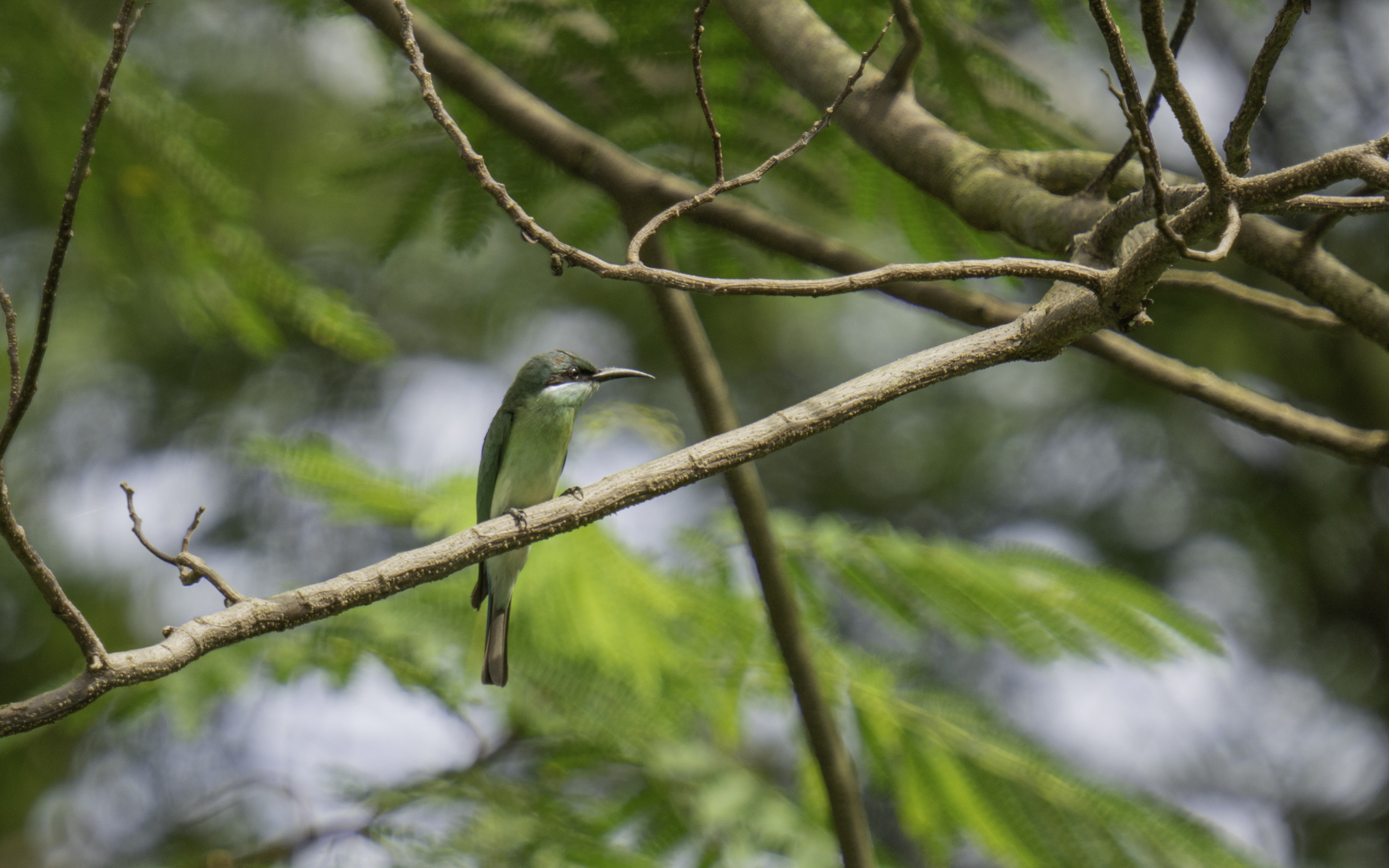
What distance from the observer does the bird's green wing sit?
178 inches

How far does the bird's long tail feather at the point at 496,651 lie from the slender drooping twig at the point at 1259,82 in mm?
3001

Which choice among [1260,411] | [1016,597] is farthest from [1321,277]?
[1016,597]

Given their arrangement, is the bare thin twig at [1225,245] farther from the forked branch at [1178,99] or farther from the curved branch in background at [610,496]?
the curved branch in background at [610,496]

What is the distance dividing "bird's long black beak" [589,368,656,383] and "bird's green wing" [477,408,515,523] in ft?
1.57

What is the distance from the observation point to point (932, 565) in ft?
13.9

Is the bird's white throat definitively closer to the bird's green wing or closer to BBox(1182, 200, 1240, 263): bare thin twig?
the bird's green wing

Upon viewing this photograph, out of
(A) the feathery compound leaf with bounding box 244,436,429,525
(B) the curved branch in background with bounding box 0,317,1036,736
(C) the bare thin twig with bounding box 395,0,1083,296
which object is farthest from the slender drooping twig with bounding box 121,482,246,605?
(A) the feathery compound leaf with bounding box 244,436,429,525

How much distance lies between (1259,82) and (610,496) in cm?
148

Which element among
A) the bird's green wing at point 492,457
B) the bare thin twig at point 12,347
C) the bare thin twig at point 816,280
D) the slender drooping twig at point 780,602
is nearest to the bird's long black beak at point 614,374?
the slender drooping twig at point 780,602

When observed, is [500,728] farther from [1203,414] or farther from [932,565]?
[1203,414]

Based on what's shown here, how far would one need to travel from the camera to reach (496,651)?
13.7 ft

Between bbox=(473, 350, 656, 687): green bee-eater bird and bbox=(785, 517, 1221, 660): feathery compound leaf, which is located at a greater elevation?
bbox=(473, 350, 656, 687): green bee-eater bird

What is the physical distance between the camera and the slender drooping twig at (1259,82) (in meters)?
1.93

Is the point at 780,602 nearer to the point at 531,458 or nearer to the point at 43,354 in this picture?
the point at 531,458
